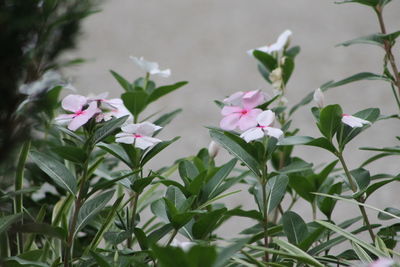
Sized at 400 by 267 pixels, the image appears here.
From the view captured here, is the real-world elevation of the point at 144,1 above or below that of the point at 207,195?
above

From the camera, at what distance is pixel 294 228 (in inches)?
29.3

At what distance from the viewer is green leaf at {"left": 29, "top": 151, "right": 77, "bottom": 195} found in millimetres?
722

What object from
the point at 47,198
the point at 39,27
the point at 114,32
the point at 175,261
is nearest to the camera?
the point at 175,261

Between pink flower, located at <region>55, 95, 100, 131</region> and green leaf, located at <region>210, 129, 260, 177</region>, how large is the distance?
0.49 ft

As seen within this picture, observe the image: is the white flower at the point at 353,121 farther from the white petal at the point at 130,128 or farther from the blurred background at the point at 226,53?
the blurred background at the point at 226,53

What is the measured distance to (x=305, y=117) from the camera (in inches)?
123

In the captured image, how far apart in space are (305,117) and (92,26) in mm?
1398

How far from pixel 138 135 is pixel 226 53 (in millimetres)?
2778

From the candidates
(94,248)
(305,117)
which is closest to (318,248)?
(94,248)

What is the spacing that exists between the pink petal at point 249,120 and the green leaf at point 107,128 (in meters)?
0.14

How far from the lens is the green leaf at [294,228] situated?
0.74 meters

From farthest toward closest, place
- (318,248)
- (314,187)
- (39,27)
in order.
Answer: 1. (314,187)
2. (318,248)
3. (39,27)

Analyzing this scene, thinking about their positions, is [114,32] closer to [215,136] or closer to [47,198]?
[47,198]

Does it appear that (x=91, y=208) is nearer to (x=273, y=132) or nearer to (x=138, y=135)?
(x=138, y=135)
